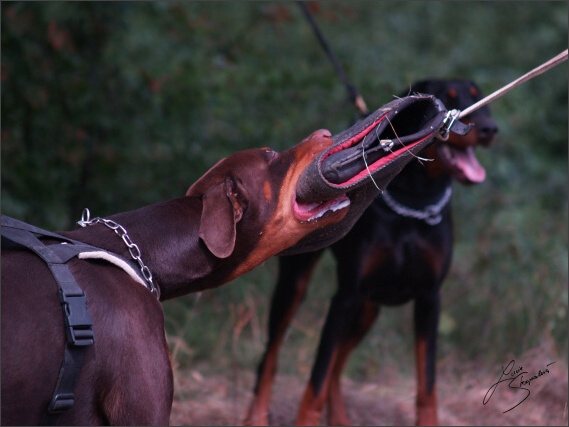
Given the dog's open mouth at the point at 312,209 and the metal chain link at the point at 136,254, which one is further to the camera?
the dog's open mouth at the point at 312,209

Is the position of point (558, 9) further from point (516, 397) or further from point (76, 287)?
point (76, 287)

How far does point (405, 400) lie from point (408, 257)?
57.2 inches

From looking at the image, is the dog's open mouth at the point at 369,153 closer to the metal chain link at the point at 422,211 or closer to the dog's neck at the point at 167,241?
the dog's neck at the point at 167,241

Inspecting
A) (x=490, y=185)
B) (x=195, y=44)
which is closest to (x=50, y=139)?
(x=195, y=44)

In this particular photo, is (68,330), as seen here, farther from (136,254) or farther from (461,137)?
(461,137)

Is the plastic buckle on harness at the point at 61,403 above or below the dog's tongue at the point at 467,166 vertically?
above

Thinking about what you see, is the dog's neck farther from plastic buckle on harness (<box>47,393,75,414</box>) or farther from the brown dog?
plastic buckle on harness (<box>47,393,75,414</box>)

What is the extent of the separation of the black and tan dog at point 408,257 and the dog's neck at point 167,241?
1.54 metres

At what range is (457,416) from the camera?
506cm

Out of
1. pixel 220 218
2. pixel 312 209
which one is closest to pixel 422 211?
pixel 312 209

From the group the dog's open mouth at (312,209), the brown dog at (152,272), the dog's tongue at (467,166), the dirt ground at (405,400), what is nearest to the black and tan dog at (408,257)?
the dog's tongue at (467,166)

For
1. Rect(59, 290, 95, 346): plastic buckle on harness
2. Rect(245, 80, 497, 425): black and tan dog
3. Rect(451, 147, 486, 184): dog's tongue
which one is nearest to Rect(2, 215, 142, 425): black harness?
Rect(59, 290, 95, 346): plastic buckle on harness

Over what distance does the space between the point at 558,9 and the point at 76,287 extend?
9.38 metres

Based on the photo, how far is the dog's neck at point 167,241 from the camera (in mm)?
2889
